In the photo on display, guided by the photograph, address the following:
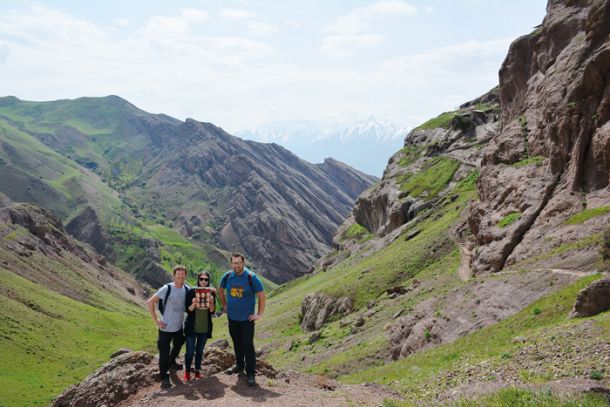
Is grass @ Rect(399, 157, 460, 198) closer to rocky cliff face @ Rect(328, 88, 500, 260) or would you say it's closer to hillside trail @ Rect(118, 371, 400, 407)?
rocky cliff face @ Rect(328, 88, 500, 260)

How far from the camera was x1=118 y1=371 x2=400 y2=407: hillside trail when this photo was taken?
15.9m

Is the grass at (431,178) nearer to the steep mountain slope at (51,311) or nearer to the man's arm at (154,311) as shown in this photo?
the steep mountain slope at (51,311)

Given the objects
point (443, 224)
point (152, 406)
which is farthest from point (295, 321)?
point (152, 406)

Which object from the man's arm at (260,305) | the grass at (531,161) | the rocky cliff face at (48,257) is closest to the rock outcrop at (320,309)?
the grass at (531,161)

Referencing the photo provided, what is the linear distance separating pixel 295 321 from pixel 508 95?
49441 mm

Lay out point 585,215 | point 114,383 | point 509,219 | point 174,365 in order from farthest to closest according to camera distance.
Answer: point 509,219, point 585,215, point 114,383, point 174,365

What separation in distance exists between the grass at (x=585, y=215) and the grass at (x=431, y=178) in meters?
78.4

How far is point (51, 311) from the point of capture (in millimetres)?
Result: 117500

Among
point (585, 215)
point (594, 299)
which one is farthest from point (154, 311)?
point (585, 215)

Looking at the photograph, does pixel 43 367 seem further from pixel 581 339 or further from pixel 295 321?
pixel 581 339

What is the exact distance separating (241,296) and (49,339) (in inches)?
4140

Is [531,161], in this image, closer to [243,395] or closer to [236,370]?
[236,370]

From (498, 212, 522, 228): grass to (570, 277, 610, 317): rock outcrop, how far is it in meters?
21.2

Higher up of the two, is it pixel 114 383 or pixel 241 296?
pixel 241 296
